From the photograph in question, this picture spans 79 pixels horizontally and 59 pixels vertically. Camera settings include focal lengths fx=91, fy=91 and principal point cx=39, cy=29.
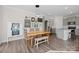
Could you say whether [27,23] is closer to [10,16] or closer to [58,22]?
[10,16]

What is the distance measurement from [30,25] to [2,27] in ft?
8.89

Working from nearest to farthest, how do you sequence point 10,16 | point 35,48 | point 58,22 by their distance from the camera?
point 35,48 → point 10,16 → point 58,22

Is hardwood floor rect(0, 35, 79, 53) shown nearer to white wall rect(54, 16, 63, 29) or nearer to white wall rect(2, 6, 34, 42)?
white wall rect(2, 6, 34, 42)

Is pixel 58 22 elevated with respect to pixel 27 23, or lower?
elevated

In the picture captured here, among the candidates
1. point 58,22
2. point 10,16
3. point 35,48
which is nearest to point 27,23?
point 10,16

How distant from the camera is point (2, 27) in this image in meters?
5.92

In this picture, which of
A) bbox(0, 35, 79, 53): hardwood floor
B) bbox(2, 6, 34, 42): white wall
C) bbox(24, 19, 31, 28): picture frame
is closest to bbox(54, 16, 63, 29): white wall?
bbox(24, 19, 31, 28): picture frame

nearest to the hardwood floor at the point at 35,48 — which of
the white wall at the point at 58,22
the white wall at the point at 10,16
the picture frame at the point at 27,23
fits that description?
the white wall at the point at 10,16
